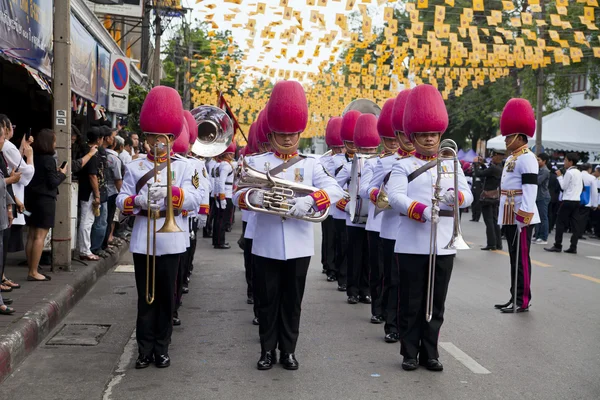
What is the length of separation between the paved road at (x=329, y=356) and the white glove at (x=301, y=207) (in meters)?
1.27

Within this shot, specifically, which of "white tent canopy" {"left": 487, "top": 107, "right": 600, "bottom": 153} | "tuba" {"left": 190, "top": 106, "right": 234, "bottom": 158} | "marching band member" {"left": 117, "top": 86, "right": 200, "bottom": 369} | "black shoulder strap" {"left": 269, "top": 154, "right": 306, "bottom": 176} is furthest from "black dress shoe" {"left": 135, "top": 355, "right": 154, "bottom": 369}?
"white tent canopy" {"left": 487, "top": 107, "right": 600, "bottom": 153}

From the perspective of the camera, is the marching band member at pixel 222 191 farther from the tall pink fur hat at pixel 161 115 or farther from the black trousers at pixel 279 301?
the black trousers at pixel 279 301

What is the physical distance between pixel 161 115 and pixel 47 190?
12.1 ft

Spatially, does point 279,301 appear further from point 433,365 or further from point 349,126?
point 349,126

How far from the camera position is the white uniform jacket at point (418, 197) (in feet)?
21.3

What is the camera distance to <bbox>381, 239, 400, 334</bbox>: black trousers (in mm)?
7531

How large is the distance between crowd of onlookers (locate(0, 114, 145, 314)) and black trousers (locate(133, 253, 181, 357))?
5.02 feet

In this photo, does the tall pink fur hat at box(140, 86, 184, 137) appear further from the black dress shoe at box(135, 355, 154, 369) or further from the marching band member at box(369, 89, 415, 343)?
the marching band member at box(369, 89, 415, 343)

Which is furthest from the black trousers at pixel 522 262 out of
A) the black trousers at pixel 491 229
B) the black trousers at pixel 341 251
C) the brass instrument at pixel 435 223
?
the black trousers at pixel 491 229

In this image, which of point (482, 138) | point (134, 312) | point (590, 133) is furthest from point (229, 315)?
point (482, 138)

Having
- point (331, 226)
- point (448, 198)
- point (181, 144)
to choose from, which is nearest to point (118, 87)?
point (331, 226)

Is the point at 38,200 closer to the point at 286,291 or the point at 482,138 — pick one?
the point at 286,291

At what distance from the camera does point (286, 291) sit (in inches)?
257

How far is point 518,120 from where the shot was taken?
9258mm
